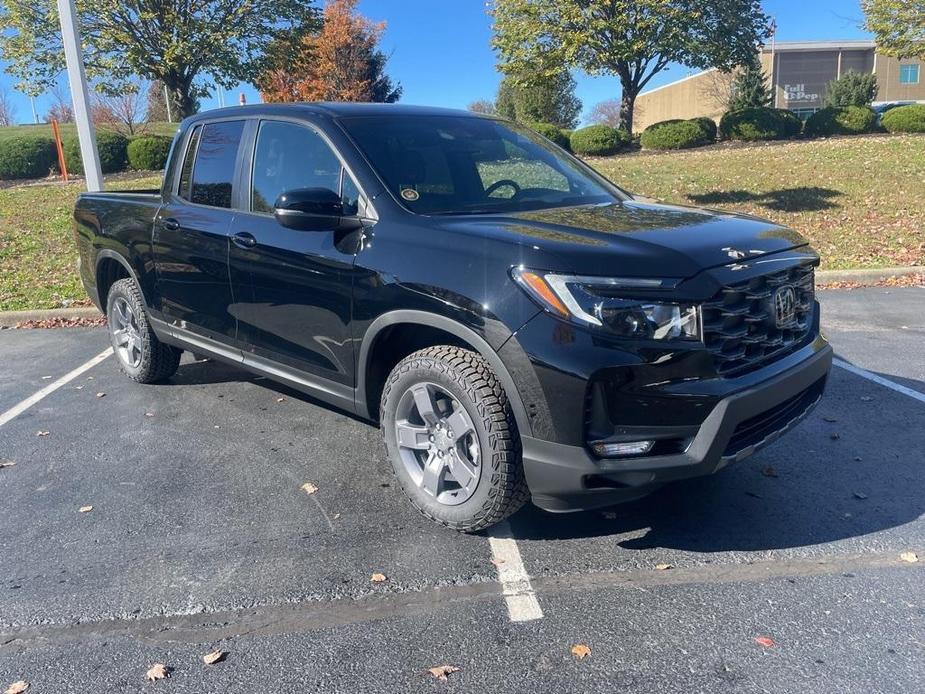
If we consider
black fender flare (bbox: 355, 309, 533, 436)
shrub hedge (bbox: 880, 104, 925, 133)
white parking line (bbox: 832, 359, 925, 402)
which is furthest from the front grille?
shrub hedge (bbox: 880, 104, 925, 133)

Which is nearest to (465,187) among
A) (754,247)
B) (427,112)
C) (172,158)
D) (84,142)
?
(427,112)

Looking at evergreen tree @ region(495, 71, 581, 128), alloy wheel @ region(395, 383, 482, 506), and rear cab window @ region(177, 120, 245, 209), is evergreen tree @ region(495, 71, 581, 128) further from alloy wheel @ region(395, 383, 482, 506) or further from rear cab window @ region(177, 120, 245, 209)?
alloy wheel @ region(395, 383, 482, 506)

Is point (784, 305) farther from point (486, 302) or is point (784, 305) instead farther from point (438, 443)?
point (438, 443)

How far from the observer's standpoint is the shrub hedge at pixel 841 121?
71.7 ft

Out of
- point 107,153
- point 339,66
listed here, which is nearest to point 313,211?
point 107,153

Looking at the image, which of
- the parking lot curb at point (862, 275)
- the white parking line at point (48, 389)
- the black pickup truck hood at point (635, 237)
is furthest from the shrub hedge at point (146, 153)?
the black pickup truck hood at point (635, 237)

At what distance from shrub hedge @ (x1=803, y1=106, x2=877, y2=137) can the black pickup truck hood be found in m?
21.2

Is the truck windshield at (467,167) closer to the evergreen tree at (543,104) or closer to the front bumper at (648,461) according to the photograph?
the front bumper at (648,461)

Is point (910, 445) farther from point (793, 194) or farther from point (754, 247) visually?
point (793, 194)

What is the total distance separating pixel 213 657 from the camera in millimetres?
2641

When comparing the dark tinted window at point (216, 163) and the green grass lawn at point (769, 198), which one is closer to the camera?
the dark tinted window at point (216, 163)

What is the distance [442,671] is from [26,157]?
70.8 feet

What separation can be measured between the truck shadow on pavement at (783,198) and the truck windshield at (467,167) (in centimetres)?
1013

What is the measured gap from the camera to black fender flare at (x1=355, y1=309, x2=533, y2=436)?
9.59 feet
